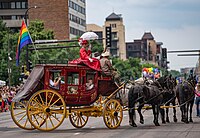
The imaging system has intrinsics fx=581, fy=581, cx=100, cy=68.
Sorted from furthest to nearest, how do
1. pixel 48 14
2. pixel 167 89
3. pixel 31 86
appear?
pixel 48 14 < pixel 167 89 < pixel 31 86

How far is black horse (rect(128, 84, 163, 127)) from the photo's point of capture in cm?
2100

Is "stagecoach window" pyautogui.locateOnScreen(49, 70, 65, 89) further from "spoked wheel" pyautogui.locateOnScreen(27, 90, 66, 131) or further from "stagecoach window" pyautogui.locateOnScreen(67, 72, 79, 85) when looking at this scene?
"spoked wheel" pyautogui.locateOnScreen(27, 90, 66, 131)

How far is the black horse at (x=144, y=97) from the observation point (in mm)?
21000

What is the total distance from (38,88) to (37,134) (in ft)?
5.77

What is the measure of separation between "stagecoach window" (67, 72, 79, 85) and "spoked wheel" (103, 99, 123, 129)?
1305 millimetres

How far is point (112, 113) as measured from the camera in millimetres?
19781

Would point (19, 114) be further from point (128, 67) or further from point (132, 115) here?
point (128, 67)

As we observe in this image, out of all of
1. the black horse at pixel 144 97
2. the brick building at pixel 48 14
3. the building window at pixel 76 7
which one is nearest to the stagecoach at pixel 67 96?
the black horse at pixel 144 97

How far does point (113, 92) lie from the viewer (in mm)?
20562

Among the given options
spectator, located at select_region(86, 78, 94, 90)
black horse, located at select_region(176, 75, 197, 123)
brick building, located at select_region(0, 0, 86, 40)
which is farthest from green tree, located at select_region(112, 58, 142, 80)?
spectator, located at select_region(86, 78, 94, 90)

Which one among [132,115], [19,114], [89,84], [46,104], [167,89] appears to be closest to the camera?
[46,104]

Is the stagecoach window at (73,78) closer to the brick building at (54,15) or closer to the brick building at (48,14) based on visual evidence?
the brick building at (48,14)

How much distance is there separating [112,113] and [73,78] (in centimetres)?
179

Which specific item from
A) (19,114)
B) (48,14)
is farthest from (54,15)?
(19,114)
